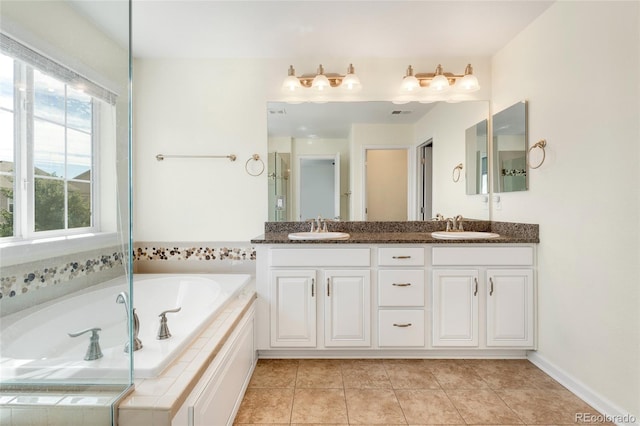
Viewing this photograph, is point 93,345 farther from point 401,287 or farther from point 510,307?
point 510,307

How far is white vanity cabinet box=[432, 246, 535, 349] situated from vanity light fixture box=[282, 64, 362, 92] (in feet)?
4.81

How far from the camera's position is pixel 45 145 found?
106 centimetres

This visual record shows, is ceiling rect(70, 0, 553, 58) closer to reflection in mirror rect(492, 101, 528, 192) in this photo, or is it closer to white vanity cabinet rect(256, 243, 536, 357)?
reflection in mirror rect(492, 101, 528, 192)

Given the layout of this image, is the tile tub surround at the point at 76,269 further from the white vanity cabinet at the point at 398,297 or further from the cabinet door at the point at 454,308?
the cabinet door at the point at 454,308

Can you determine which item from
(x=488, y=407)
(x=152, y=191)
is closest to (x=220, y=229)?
(x=152, y=191)

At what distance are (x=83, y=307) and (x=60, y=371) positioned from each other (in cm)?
21

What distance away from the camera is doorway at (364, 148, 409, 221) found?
2781mm

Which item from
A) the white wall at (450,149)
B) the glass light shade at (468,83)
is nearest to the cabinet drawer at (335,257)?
the white wall at (450,149)

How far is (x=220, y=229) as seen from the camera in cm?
278

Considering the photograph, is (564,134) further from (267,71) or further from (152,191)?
(152,191)

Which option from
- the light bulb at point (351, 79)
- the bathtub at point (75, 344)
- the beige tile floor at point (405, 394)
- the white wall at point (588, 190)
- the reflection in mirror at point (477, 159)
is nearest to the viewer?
the bathtub at point (75, 344)

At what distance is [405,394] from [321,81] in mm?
2285

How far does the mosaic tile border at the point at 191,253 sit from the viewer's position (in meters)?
2.77

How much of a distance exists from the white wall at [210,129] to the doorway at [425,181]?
1.81 ft
